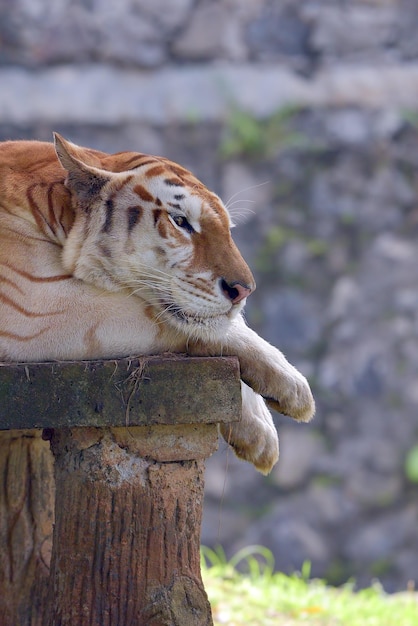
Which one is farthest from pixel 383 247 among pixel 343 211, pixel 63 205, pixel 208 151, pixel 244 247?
pixel 63 205

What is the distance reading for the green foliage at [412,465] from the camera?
560 cm

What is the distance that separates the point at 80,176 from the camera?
251cm

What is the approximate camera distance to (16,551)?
2900 millimetres

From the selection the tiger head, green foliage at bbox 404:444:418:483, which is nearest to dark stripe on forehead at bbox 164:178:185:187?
the tiger head

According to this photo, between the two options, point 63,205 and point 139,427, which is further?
point 63,205

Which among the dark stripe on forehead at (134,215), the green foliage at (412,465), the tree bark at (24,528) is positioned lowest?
the green foliage at (412,465)

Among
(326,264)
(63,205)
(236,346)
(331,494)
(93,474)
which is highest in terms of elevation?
(63,205)

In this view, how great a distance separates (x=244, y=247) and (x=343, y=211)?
70 centimetres

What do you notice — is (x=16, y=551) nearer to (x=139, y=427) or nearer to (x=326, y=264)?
(x=139, y=427)

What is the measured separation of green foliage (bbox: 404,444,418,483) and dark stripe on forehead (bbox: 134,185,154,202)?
363 cm

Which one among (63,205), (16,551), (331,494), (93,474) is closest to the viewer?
(93,474)

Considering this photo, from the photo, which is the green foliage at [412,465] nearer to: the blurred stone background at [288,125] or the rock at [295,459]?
the blurred stone background at [288,125]

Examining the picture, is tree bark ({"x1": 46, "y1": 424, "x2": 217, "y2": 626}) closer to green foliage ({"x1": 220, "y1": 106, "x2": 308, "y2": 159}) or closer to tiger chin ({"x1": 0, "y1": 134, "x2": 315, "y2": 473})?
tiger chin ({"x1": 0, "y1": 134, "x2": 315, "y2": 473})

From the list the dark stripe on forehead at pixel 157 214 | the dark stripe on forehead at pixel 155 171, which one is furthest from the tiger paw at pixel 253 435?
the dark stripe on forehead at pixel 155 171
